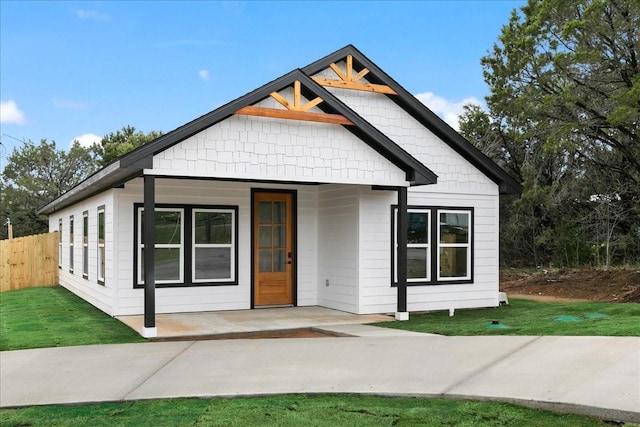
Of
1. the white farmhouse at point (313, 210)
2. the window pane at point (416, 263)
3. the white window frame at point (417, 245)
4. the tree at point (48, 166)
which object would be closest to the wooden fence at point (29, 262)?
the white farmhouse at point (313, 210)

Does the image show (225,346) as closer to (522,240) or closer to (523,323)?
(523,323)

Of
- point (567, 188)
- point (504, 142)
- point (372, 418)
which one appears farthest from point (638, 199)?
point (372, 418)

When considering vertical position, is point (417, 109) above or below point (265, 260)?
above

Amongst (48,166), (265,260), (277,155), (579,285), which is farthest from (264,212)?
(48,166)

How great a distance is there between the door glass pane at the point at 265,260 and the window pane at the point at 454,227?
11.4 feet

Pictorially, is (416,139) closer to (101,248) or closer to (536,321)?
(536,321)

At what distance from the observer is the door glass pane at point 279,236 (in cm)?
1326

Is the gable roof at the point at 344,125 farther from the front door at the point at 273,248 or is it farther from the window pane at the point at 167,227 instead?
the front door at the point at 273,248

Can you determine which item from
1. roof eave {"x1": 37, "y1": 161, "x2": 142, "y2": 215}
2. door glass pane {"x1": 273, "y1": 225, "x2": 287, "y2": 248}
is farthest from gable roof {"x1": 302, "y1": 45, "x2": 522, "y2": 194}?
roof eave {"x1": 37, "y1": 161, "x2": 142, "y2": 215}

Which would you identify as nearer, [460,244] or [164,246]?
[164,246]

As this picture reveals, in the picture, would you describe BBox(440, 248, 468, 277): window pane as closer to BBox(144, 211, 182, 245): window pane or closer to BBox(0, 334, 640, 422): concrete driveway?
BBox(0, 334, 640, 422): concrete driveway

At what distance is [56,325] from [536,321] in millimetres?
7966

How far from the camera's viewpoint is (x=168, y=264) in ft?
39.8

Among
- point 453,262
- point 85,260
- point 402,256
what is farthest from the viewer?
point 85,260
